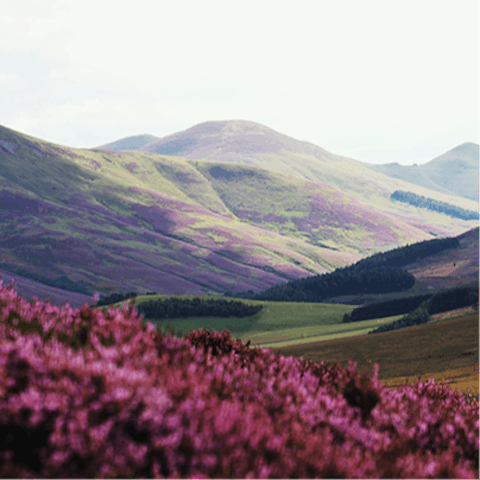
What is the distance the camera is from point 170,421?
4.30 m

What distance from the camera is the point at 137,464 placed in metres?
4.06

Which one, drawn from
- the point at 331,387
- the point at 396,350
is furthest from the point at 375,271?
the point at 331,387

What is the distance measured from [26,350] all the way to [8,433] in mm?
862

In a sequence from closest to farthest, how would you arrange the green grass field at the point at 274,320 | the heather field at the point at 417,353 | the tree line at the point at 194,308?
the heather field at the point at 417,353
the green grass field at the point at 274,320
the tree line at the point at 194,308

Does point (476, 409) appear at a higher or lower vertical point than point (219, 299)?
higher

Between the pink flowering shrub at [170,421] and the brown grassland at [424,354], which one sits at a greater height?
the pink flowering shrub at [170,421]

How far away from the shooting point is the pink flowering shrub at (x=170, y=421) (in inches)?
162

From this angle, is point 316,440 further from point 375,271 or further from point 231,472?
point 375,271

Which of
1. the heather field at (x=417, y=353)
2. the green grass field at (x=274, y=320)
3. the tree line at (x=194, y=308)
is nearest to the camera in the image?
the heather field at (x=417, y=353)

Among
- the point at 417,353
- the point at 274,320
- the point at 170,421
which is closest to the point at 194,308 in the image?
the point at 274,320

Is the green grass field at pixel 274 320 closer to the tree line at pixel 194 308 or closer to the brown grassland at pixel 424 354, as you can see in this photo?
the tree line at pixel 194 308

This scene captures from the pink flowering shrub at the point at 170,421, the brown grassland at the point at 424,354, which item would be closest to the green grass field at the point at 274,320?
the brown grassland at the point at 424,354

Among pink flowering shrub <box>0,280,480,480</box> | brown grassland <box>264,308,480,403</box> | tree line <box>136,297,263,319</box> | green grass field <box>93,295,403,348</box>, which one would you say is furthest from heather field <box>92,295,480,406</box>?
tree line <box>136,297,263,319</box>

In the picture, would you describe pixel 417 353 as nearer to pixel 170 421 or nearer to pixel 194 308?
pixel 170 421
